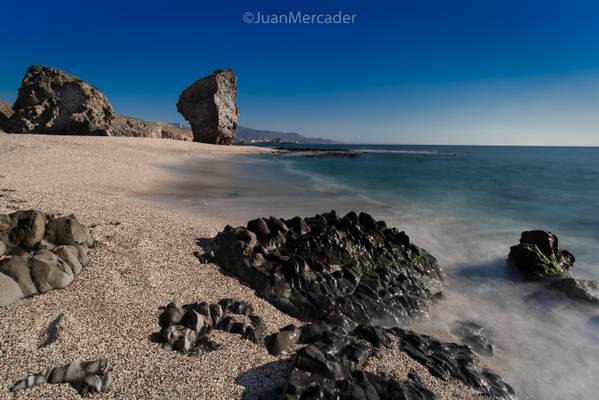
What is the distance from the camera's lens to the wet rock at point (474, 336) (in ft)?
17.4

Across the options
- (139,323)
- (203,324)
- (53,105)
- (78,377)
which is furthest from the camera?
(53,105)

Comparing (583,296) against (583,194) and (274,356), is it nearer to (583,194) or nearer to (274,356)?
(274,356)

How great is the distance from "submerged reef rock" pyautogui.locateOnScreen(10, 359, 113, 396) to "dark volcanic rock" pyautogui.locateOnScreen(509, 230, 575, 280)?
8615 mm

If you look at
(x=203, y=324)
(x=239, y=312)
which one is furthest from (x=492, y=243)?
(x=203, y=324)

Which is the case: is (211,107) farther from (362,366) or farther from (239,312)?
(362,366)

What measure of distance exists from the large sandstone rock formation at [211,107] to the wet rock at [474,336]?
47950 mm

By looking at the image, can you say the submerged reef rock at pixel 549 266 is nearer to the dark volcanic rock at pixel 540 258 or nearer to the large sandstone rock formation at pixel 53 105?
the dark volcanic rock at pixel 540 258

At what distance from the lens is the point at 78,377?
324 cm

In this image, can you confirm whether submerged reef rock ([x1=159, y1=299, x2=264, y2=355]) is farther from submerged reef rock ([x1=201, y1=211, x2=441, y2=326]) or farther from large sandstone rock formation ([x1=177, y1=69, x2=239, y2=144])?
large sandstone rock formation ([x1=177, y1=69, x2=239, y2=144])

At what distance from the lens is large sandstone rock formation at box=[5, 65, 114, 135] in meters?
31.3

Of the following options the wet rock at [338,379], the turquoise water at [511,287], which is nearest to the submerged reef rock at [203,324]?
the wet rock at [338,379]

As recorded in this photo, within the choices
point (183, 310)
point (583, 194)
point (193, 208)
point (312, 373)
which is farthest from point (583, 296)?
point (583, 194)

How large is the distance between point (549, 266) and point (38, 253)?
10.1 metres

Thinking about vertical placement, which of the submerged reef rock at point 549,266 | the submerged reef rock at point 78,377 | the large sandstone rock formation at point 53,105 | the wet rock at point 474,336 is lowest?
the wet rock at point 474,336
